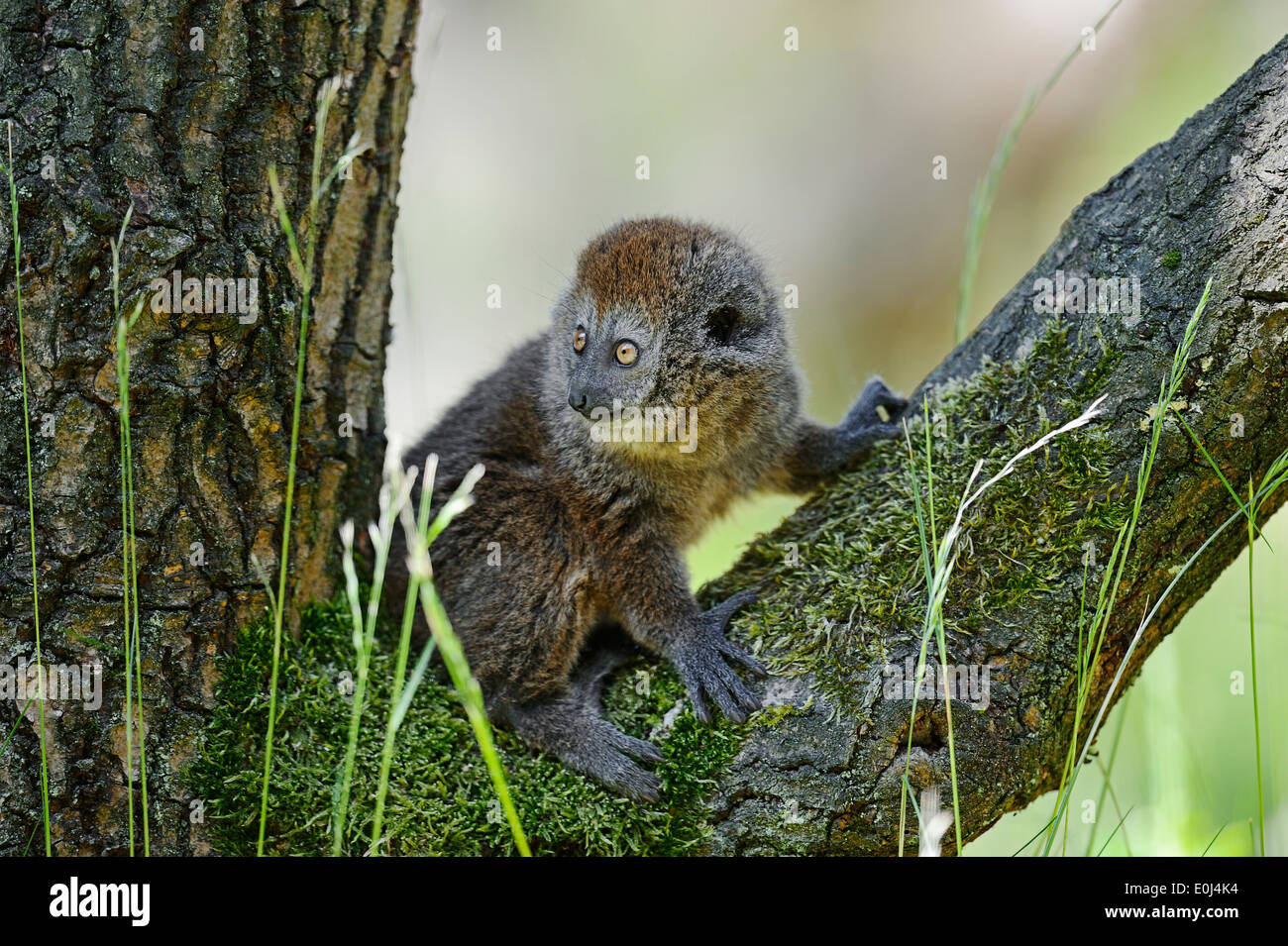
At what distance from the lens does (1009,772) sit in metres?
3.23

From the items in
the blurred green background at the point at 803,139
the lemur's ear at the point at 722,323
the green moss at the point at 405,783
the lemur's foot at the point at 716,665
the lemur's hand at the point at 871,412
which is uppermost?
the blurred green background at the point at 803,139

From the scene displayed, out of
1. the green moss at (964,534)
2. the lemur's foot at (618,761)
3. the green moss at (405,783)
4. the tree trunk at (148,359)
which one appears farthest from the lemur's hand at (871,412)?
the tree trunk at (148,359)

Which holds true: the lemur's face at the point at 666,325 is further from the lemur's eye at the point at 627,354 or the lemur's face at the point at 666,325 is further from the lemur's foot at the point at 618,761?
the lemur's foot at the point at 618,761

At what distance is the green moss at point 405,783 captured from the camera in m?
3.45

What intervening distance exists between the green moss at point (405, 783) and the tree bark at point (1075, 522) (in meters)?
0.23

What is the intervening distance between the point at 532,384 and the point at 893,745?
2569 mm

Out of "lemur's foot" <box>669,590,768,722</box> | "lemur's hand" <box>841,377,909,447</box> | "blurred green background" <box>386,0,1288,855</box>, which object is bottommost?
"lemur's foot" <box>669,590,768,722</box>

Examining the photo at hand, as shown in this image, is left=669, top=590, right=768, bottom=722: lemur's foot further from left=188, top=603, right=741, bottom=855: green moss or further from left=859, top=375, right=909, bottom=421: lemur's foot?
left=859, top=375, right=909, bottom=421: lemur's foot

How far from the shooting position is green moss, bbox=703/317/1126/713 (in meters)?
3.34

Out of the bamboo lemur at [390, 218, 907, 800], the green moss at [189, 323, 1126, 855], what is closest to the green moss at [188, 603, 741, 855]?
the green moss at [189, 323, 1126, 855]

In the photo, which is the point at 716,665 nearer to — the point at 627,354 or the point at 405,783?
the point at 405,783

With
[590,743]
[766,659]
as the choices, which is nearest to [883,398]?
[766,659]

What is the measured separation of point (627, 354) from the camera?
4.23m
